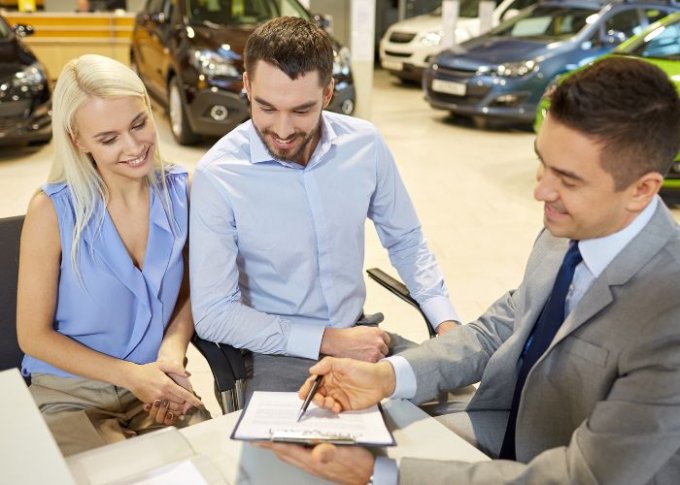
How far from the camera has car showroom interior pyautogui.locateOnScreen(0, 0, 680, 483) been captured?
443 centimetres

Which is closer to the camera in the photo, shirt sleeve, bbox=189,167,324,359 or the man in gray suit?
the man in gray suit

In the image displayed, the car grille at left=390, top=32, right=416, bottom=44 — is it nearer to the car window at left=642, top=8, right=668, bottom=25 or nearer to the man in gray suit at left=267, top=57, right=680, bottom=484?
the car window at left=642, top=8, right=668, bottom=25

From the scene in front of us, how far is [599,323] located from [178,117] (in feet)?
17.8

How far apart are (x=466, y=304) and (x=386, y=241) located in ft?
4.83

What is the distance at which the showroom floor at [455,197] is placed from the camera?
12.3 feet

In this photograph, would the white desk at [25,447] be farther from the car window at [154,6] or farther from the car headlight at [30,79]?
the car window at [154,6]

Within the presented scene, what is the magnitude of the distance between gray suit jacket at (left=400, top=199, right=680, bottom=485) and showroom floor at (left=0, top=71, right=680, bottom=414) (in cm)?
165

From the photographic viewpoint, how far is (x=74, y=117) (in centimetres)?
172

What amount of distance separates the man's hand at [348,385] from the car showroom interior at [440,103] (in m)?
1.86

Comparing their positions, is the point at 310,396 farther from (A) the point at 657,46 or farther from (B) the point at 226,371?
(A) the point at 657,46

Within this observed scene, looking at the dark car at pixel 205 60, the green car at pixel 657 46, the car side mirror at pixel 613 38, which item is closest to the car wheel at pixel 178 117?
the dark car at pixel 205 60

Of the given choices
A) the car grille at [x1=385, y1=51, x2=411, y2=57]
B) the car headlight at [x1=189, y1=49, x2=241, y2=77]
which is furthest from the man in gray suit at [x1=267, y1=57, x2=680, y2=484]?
the car grille at [x1=385, y1=51, x2=411, y2=57]

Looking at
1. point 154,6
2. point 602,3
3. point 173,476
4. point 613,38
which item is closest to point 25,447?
point 173,476

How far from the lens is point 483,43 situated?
7328mm
